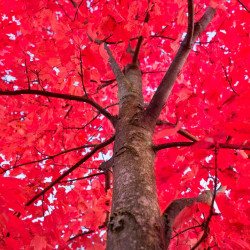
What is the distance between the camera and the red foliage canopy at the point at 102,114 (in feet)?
5.67

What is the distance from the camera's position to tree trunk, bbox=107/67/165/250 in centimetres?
108

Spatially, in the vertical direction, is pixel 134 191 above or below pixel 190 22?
below

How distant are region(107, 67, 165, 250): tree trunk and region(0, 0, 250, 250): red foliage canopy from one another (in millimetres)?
237

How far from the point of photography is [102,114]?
7.41 feet

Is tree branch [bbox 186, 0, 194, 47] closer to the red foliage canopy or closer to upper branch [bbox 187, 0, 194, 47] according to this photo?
upper branch [bbox 187, 0, 194, 47]

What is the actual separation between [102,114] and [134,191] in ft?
3.69

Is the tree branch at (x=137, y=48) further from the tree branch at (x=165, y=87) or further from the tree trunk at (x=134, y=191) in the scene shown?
the tree trunk at (x=134, y=191)

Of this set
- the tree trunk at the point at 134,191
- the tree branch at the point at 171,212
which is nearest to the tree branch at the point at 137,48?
the tree trunk at the point at 134,191

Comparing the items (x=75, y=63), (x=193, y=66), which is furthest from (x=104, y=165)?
(x=193, y=66)

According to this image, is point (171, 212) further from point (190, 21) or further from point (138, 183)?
point (190, 21)

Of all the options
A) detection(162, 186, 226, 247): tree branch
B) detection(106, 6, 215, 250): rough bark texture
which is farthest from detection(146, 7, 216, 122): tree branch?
detection(162, 186, 226, 247): tree branch

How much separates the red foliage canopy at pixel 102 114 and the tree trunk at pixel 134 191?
9.3 inches

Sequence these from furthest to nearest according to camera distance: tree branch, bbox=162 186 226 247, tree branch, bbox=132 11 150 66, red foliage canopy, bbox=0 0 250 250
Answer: tree branch, bbox=132 11 150 66 < red foliage canopy, bbox=0 0 250 250 < tree branch, bbox=162 186 226 247

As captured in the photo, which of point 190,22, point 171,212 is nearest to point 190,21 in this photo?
point 190,22
